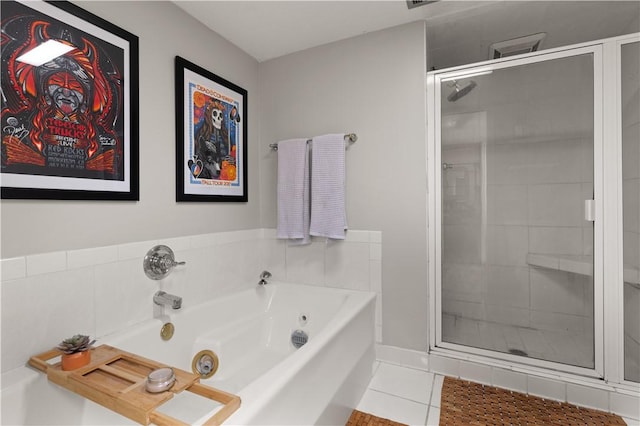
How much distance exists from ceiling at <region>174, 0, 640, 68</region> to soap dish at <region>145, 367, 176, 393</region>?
1870mm

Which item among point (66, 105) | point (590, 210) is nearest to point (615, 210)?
point (590, 210)

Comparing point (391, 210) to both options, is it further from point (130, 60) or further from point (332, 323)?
point (130, 60)

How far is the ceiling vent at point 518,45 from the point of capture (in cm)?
204

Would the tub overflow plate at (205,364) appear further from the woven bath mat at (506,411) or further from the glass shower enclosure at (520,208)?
the glass shower enclosure at (520,208)

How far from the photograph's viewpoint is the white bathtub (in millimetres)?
1033

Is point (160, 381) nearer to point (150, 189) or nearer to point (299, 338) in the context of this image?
point (150, 189)

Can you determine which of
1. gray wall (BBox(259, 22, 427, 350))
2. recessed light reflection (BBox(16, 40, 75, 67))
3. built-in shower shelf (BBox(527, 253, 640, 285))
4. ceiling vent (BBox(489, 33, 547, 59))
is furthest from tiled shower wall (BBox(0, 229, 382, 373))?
ceiling vent (BBox(489, 33, 547, 59))

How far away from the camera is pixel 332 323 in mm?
1519

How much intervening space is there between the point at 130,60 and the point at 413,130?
5.28 ft

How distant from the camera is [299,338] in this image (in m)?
2.05

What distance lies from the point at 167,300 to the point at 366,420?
3.78 feet

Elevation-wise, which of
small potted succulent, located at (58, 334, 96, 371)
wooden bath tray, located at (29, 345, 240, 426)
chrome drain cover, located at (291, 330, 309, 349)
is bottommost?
chrome drain cover, located at (291, 330, 309, 349)

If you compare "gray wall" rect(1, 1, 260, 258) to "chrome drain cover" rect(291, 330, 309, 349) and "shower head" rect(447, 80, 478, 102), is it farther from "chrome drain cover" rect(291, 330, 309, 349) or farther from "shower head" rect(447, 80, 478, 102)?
"shower head" rect(447, 80, 478, 102)

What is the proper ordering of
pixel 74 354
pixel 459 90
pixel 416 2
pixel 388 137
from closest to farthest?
pixel 74 354
pixel 416 2
pixel 459 90
pixel 388 137
